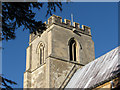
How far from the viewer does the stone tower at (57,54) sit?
60.3 ft

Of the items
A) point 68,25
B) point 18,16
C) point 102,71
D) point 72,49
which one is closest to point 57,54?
point 72,49

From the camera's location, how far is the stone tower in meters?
18.4

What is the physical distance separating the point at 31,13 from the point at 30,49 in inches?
628

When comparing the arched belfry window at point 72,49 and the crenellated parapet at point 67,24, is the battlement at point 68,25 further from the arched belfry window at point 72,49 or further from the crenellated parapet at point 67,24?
the arched belfry window at point 72,49

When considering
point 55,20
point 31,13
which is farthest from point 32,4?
point 55,20

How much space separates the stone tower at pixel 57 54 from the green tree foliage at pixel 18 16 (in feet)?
36.7

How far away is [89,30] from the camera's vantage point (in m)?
22.7

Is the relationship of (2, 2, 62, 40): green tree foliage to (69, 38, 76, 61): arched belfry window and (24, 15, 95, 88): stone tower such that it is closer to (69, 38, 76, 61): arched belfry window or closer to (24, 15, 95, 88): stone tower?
(24, 15, 95, 88): stone tower

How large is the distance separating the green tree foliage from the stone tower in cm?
1119

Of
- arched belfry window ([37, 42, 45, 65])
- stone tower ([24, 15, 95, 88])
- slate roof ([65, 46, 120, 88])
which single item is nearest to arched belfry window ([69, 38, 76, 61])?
stone tower ([24, 15, 95, 88])

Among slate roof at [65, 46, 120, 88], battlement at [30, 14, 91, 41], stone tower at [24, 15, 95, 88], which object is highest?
battlement at [30, 14, 91, 41]

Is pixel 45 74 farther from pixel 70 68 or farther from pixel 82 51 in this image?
pixel 82 51

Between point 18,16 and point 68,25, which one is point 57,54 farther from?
point 18,16

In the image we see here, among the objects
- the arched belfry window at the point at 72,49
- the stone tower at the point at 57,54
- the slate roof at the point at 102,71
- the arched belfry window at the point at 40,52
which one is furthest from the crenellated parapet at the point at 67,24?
the slate roof at the point at 102,71
